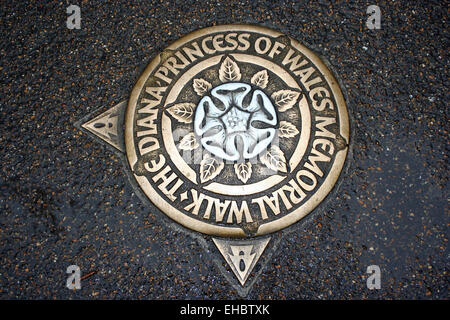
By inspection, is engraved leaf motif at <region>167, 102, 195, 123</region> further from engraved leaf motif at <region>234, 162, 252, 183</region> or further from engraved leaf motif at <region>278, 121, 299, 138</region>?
engraved leaf motif at <region>278, 121, 299, 138</region>

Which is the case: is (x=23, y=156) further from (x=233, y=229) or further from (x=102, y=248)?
(x=233, y=229)

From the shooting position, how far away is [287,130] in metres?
1.77

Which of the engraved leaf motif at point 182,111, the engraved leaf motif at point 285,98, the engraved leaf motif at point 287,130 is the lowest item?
the engraved leaf motif at point 287,130

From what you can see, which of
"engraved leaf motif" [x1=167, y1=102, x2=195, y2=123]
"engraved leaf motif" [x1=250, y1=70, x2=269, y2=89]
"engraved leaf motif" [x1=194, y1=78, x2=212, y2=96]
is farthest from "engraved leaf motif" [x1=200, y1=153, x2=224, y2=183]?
"engraved leaf motif" [x1=250, y1=70, x2=269, y2=89]

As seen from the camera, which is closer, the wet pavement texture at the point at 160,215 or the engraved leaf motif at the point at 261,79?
the wet pavement texture at the point at 160,215

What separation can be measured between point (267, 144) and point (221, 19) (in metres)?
0.73

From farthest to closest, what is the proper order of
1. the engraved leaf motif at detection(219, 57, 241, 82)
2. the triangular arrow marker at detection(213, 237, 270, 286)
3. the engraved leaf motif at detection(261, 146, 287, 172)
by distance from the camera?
1. the engraved leaf motif at detection(219, 57, 241, 82)
2. the engraved leaf motif at detection(261, 146, 287, 172)
3. the triangular arrow marker at detection(213, 237, 270, 286)

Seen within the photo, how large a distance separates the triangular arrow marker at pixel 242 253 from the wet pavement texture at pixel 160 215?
0.07 meters

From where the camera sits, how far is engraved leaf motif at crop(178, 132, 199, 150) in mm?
1757

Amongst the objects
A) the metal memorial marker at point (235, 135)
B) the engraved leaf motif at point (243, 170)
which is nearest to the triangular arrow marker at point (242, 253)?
the metal memorial marker at point (235, 135)

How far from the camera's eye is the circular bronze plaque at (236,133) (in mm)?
1705

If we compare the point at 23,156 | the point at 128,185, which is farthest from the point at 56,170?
the point at 128,185

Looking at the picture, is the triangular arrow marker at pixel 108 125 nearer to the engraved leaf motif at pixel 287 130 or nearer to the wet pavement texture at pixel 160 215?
the wet pavement texture at pixel 160 215

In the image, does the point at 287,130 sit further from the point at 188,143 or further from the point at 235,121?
the point at 188,143
